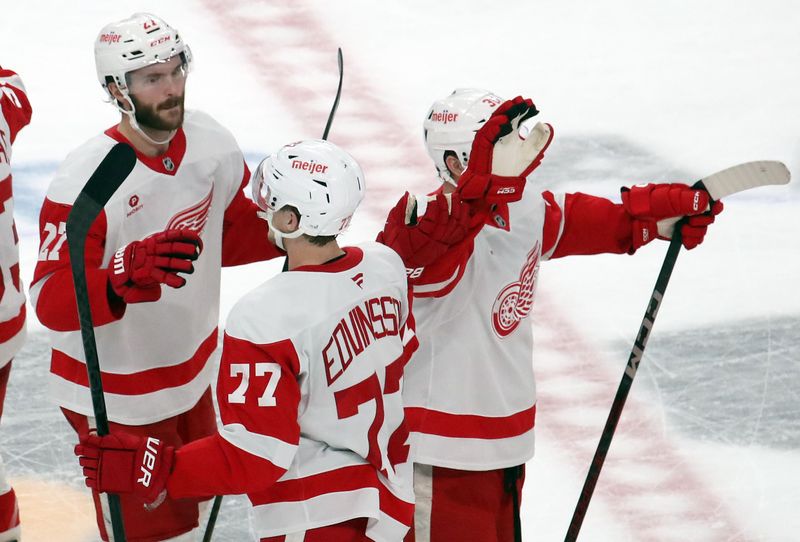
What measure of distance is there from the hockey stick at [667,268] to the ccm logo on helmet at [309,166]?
95 centimetres

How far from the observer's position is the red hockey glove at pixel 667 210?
3.11 metres

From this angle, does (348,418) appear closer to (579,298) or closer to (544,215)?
(544,215)

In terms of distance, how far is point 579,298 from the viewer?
4.80 metres

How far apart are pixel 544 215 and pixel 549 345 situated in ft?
4.91

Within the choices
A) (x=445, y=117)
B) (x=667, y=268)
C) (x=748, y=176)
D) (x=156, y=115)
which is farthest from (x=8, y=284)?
(x=748, y=176)

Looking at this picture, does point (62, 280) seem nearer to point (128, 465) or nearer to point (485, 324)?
point (128, 465)

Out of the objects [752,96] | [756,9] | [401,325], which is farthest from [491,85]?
[401,325]

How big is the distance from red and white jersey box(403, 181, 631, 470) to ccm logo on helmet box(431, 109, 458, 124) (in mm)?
232

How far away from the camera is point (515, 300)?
9.99 feet

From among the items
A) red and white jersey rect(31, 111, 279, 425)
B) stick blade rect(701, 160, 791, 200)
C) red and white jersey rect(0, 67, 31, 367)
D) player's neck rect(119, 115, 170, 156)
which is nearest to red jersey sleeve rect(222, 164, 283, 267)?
red and white jersey rect(31, 111, 279, 425)

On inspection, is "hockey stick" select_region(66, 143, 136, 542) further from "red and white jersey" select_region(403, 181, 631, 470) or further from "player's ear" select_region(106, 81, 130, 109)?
"red and white jersey" select_region(403, 181, 631, 470)

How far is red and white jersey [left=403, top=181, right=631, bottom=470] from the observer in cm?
301

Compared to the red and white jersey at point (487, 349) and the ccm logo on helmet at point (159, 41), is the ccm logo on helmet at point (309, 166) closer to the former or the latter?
the red and white jersey at point (487, 349)

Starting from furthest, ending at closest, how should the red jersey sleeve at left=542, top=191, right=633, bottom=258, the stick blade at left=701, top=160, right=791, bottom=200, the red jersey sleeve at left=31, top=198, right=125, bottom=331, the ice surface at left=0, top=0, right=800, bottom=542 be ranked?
the ice surface at left=0, top=0, right=800, bottom=542 → the red jersey sleeve at left=542, top=191, right=633, bottom=258 → the stick blade at left=701, top=160, right=791, bottom=200 → the red jersey sleeve at left=31, top=198, right=125, bottom=331
